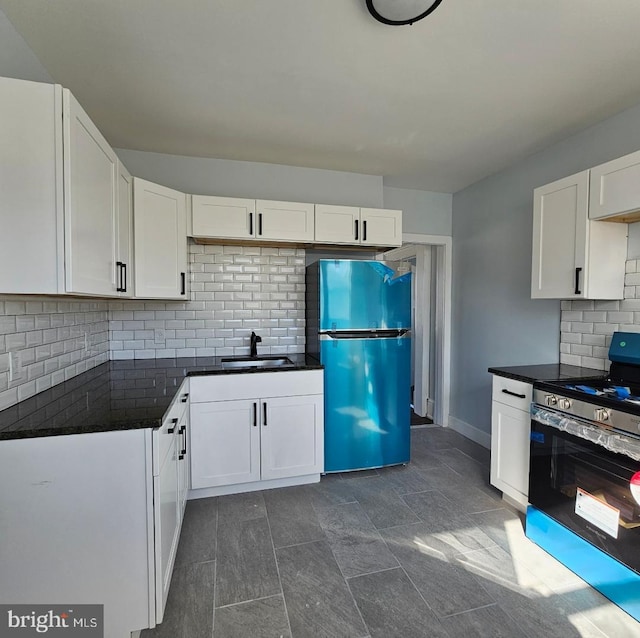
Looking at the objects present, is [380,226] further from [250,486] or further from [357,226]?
[250,486]

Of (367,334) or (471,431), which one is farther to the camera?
(471,431)

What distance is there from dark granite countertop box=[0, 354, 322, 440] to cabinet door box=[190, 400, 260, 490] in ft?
0.84

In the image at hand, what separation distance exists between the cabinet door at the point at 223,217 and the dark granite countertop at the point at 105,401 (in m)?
1.01

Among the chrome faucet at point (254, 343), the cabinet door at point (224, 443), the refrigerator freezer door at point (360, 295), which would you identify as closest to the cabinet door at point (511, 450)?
the refrigerator freezer door at point (360, 295)

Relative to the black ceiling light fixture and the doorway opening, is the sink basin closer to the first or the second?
the doorway opening

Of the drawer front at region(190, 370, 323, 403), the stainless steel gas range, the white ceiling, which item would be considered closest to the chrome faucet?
the drawer front at region(190, 370, 323, 403)

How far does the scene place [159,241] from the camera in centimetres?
242

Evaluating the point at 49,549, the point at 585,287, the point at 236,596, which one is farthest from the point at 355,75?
the point at 236,596

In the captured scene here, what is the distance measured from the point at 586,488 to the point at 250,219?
2643mm

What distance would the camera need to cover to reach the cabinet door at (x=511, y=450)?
2.12 m

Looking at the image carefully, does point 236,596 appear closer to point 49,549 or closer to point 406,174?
point 49,549

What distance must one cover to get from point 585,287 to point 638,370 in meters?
0.54

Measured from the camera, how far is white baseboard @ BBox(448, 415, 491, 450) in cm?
330

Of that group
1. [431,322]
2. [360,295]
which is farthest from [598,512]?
[431,322]
